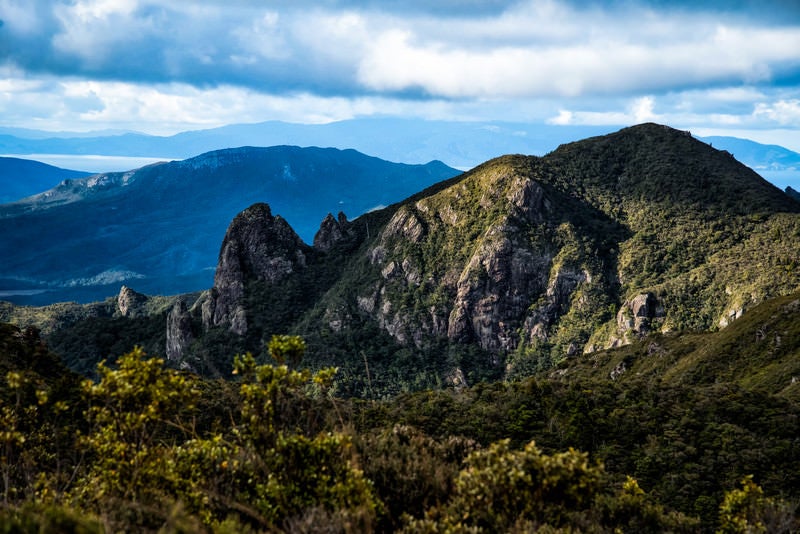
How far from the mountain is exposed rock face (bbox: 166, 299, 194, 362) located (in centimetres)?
76

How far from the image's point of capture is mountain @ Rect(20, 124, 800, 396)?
147m

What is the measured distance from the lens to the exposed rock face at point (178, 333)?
190 m

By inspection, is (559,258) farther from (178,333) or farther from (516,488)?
(516,488)

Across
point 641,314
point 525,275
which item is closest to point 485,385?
point 641,314

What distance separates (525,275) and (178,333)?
125 meters

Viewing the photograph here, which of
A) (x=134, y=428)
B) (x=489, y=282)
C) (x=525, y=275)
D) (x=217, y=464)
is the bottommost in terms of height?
(x=489, y=282)

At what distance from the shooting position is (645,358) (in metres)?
105

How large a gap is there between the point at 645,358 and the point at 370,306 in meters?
96.2

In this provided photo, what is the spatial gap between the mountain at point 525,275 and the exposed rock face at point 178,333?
76 cm

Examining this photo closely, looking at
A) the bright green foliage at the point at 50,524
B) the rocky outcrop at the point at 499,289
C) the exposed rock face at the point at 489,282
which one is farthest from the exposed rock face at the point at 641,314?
the bright green foliage at the point at 50,524

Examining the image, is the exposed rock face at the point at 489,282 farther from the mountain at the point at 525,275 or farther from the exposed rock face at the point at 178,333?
the exposed rock face at the point at 178,333

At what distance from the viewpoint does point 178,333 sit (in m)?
191

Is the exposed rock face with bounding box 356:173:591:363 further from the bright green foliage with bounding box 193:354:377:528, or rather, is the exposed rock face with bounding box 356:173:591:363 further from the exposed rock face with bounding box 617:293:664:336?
the bright green foliage with bounding box 193:354:377:528

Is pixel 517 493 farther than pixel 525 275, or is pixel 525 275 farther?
pixel 525 275
